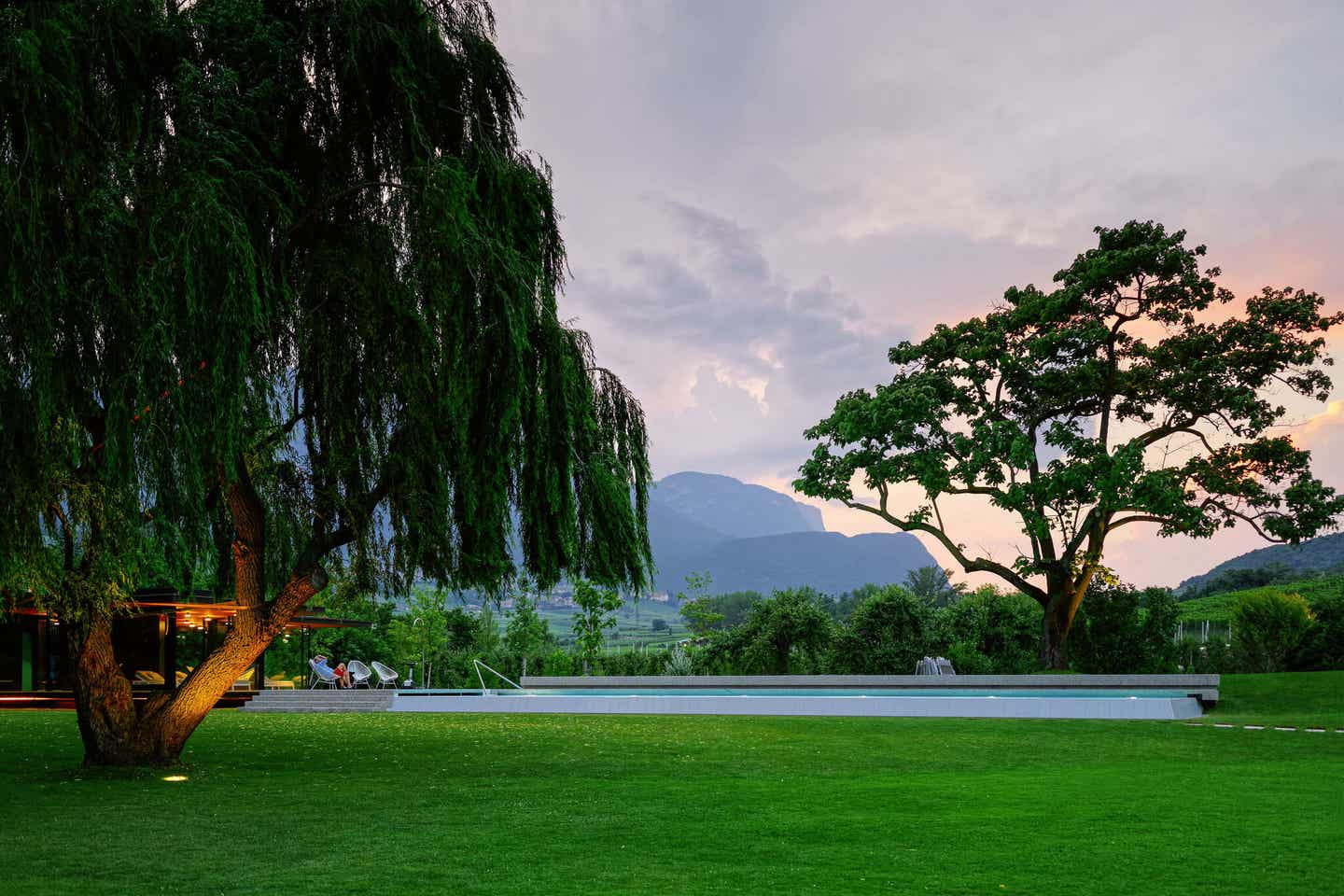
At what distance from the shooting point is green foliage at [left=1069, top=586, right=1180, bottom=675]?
920 inches

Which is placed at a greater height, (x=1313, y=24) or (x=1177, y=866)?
(x=1313, y=24)

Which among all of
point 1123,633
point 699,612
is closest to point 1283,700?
point 1123,633

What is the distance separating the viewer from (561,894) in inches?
204

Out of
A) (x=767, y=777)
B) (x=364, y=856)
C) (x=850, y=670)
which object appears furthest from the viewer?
(x=850, y=670)

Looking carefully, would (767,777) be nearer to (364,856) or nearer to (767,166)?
→ (364,856)

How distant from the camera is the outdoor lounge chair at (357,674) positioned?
84.1 ft

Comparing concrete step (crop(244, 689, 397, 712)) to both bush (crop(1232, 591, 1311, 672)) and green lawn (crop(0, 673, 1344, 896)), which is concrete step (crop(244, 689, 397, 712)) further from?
bush (crop(1232, 591, 1311, 672))

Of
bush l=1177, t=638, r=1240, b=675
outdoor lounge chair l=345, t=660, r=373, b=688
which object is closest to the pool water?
outdoor lounge chair l=345, t=660, r=373, b=688

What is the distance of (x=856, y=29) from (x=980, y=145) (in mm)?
3692

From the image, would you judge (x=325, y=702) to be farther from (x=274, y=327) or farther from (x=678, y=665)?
(x=274, y=327)

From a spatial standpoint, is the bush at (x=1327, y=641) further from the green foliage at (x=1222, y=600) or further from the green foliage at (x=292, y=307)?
the green foliage at (x=292, y=307)

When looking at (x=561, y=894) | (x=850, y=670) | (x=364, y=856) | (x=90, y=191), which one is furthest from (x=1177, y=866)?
(x=850, y=670)

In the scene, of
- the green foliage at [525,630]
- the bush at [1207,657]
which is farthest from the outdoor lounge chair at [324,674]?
the bush at [1207,657]

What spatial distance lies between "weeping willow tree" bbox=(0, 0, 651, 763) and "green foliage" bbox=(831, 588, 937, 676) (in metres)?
15.8
